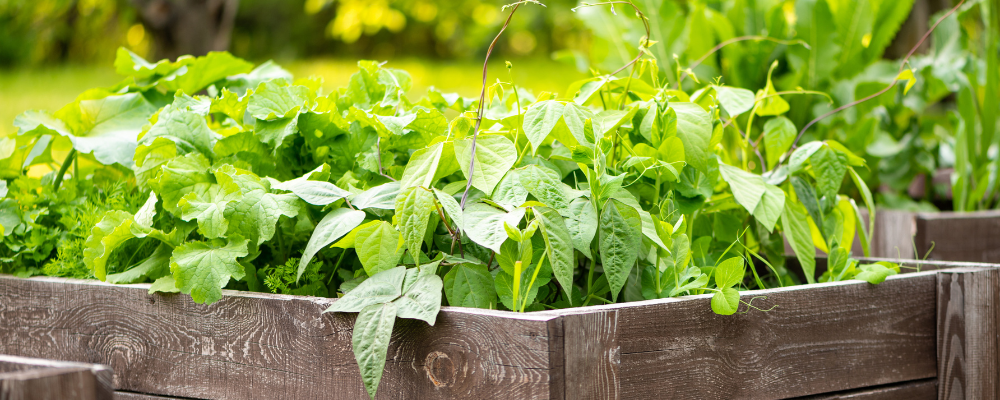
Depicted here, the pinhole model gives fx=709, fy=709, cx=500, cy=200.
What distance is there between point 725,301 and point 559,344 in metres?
0.25

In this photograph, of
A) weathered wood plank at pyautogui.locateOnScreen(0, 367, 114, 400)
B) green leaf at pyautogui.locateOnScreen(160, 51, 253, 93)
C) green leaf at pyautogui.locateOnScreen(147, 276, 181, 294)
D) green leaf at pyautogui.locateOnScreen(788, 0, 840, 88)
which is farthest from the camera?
green leaf at pyautogui.locateOnScreen(788, 0, 840, 88)

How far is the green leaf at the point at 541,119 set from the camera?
2.97ft

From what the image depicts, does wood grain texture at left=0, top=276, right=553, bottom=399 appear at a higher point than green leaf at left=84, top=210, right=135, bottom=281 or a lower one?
lower

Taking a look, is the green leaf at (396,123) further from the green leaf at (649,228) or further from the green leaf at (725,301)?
the green leaf at (725,301)

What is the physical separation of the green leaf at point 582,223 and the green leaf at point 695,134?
0.19 meters

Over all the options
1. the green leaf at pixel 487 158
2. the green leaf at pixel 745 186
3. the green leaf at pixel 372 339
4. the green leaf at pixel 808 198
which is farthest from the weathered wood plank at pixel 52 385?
the green leaf at pixel 808 198

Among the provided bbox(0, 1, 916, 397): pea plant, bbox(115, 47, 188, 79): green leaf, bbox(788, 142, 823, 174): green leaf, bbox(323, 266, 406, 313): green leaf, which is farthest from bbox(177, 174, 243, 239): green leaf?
bbox(788, 142, 823, 174): green leaf

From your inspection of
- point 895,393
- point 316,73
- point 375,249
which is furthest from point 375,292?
point 316,73

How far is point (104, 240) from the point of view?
1017 mm

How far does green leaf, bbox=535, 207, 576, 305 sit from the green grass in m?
4.61

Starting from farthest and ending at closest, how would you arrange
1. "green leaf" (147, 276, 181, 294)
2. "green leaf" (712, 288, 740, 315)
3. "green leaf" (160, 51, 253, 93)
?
"green leaf" (160, 51, 253, 93)
"green leaf" (147, 276, 181, 294)
"green leaf" (712, 288, 740, 315)

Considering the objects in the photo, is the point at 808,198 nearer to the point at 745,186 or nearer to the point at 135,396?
the point at 745,186

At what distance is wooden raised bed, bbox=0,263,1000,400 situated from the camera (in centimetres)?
83

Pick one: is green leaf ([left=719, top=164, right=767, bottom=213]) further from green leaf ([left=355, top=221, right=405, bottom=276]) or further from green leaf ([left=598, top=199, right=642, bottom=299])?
green leaf ([left=355, top=221, right=405, bottom=276])
